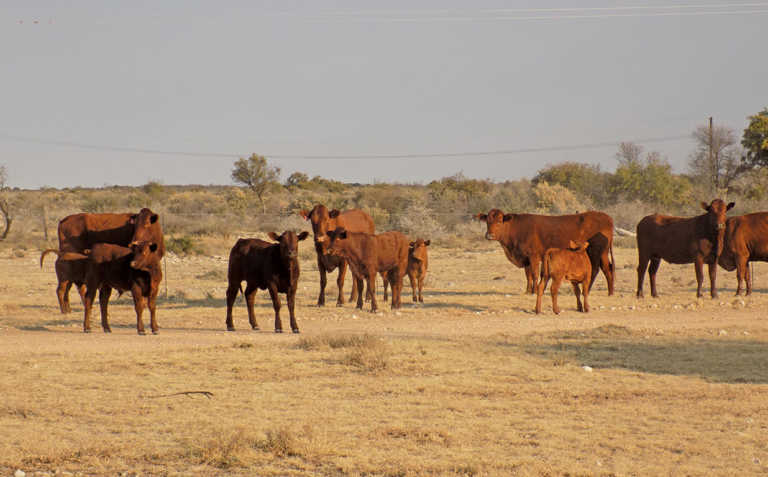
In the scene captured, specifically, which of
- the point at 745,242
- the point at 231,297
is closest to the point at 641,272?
the point at 745,242

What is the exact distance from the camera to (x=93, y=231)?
17.9m

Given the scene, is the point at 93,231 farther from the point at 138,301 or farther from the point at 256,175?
the point at 256,175

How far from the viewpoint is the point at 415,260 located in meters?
19.8

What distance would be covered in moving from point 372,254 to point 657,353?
661 cm

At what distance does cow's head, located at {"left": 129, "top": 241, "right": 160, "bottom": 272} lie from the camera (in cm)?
1428

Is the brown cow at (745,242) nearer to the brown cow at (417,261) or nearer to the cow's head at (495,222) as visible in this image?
the cow's head at (495,222)

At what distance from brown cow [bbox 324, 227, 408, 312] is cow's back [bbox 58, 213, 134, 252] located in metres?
3.81

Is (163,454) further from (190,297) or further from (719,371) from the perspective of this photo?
(190,297)

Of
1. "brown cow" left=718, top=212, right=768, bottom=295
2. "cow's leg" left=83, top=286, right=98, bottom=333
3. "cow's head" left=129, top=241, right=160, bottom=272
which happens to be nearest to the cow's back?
"cow's leg" left=83, top=286, right=98, bottom=333

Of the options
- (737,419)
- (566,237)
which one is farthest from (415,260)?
(737,419)

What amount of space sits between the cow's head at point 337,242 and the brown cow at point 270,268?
212 centimetres

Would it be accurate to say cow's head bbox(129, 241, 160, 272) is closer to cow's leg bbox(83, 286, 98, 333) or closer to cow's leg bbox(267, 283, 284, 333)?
cow's leg bbox(83, 286, 98, 333)

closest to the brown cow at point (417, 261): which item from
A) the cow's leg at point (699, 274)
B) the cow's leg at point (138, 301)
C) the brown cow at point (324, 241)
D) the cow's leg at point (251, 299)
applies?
the brown cow at point (324, 241)

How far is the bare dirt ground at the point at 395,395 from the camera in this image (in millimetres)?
7441
